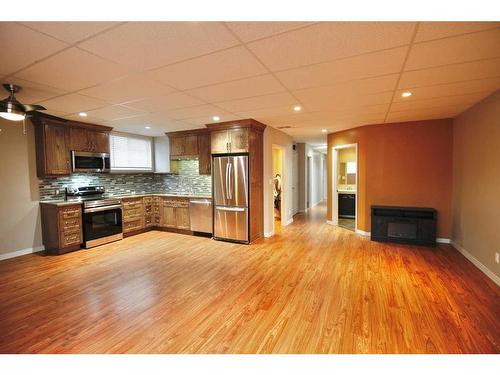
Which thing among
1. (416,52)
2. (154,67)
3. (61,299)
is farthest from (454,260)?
(61,299)

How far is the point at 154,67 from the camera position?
225 cm

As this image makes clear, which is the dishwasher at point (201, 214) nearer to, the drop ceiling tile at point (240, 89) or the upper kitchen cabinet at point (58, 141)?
the upper kitchen cabinet at point (58, 141)

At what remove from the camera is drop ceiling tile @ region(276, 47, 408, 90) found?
6.84 ft

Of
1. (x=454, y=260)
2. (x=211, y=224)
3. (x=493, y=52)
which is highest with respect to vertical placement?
(x=493, y=52)

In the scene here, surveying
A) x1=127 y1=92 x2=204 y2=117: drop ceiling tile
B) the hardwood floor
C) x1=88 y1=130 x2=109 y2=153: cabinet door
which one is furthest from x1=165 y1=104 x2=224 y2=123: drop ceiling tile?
the hardwood floor

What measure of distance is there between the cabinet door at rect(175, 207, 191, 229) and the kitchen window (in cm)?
159

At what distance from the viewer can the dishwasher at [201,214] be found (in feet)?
17.4

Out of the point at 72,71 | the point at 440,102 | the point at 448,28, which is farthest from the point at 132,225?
Result: the point at 440,102

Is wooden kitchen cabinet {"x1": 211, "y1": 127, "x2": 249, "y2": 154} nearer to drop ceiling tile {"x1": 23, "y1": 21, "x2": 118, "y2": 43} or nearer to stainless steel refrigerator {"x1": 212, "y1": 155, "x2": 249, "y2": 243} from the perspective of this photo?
stainless steel refrigerator {"x1": 212, "y1": 155, "x2": 249, "y2": 243}

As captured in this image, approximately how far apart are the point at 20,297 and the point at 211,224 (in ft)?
10.3

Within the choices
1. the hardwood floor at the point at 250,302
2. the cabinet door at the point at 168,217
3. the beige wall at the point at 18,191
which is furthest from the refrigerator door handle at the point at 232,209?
the beige wall at the point at 18,191

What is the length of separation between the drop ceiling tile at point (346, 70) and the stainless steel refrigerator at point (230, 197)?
2.31 meters
